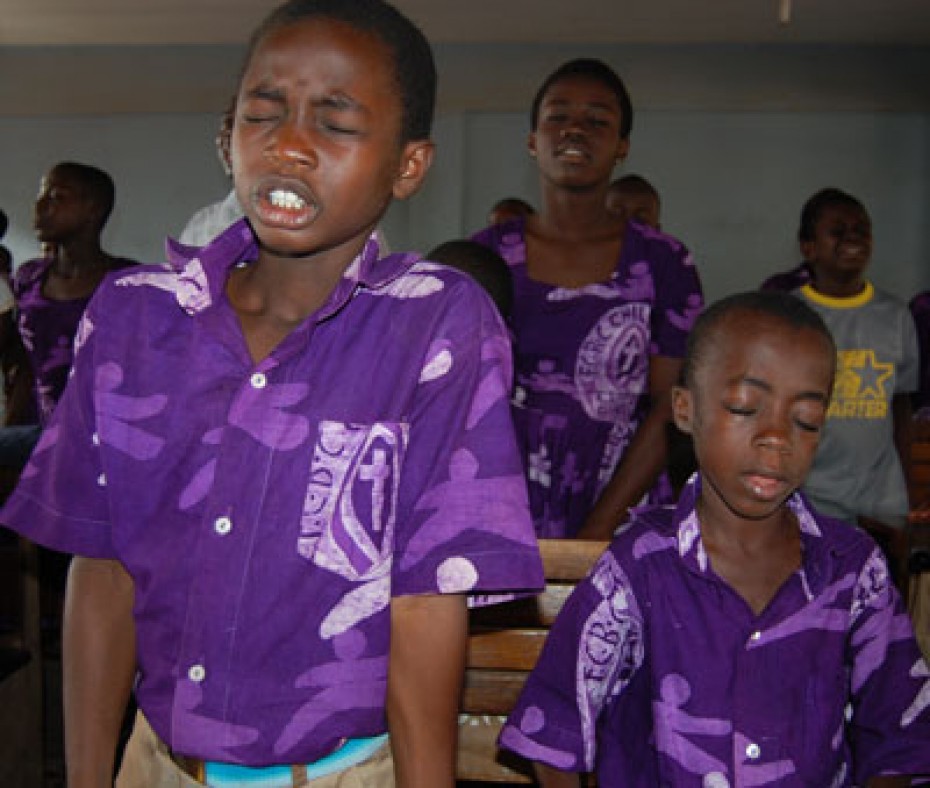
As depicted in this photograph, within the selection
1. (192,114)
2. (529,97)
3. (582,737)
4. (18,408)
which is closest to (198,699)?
(582,737)

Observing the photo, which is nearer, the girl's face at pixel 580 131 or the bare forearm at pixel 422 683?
the bare forearm at pixel 422 683

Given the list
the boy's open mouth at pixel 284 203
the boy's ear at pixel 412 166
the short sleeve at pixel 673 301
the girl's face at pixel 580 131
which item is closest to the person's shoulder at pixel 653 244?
the short sleeve at pixel 673 301

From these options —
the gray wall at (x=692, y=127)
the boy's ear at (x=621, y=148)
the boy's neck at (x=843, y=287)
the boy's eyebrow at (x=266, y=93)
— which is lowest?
the boy's neck at (x=843, y=287)

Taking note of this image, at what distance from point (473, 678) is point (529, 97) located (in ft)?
23.1

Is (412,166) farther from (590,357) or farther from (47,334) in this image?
(47,334)

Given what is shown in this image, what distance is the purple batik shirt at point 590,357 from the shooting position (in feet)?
7.14

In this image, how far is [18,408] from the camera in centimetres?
421

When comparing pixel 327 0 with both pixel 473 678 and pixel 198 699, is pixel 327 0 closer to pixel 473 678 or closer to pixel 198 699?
pixel 198 699

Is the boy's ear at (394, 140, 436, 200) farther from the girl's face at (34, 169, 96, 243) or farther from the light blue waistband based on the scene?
the girl's face at (34, 169, 96, 243)

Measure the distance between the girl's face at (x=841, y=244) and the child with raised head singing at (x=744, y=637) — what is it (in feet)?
6.78

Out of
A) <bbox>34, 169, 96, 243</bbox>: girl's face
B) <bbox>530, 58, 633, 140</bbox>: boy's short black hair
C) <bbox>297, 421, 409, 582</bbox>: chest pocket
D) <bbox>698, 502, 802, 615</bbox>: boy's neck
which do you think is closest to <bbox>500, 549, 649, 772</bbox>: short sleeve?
<bbox>698, 502, 802, 615</bbox>: boy's neck

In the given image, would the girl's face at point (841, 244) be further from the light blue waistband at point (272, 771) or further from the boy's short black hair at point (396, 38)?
the light blue waistband at point (272, 771)

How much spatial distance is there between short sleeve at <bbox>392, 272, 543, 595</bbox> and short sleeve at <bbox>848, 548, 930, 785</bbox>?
0.66 metres

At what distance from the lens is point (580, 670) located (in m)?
1.48
